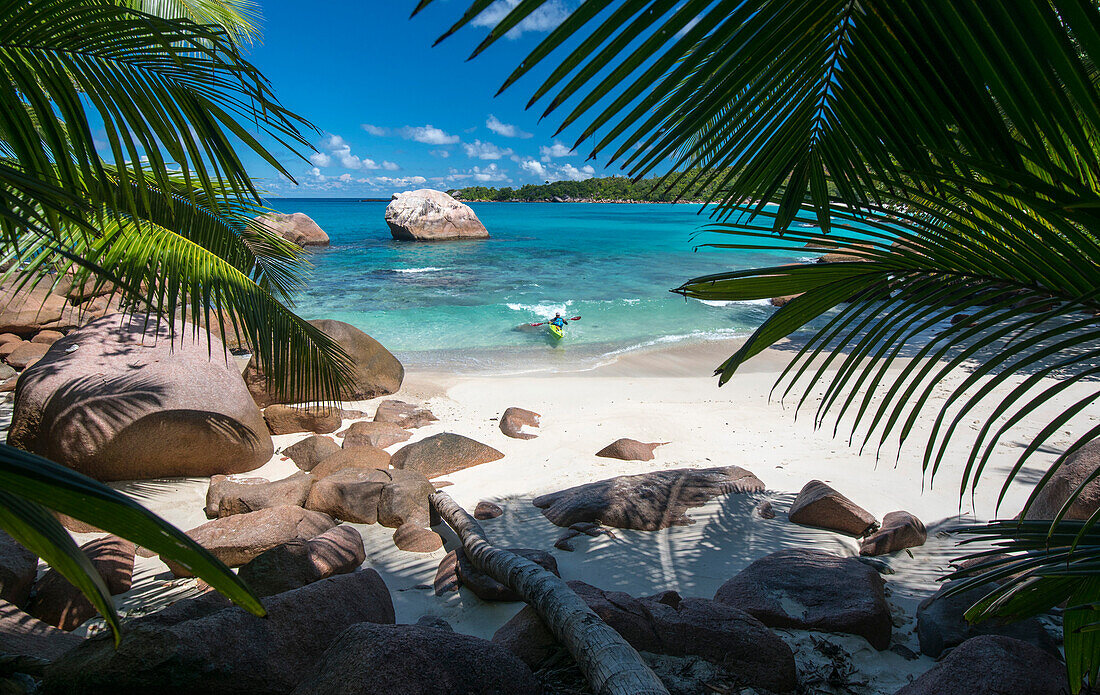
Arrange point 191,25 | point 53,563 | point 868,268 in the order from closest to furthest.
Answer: point 53,563, point 868,268, point 191,25

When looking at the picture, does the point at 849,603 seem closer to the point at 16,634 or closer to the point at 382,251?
the point at 16,634

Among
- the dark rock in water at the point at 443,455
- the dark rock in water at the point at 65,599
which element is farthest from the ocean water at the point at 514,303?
the dark rock in water at the point at 65,599

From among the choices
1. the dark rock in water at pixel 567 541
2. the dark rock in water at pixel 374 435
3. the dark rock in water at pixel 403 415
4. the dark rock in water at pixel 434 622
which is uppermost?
the dark rock in water at pixel 403 415

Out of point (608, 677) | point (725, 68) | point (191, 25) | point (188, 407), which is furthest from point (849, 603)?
point (188, 407)

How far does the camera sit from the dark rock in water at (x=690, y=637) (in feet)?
8.86

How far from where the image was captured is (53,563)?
69 cm

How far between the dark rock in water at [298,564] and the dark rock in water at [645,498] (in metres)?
1.79

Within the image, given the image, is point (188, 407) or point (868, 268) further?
point (188, 407)

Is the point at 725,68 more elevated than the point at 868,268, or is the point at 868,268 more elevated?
the point at 725,68

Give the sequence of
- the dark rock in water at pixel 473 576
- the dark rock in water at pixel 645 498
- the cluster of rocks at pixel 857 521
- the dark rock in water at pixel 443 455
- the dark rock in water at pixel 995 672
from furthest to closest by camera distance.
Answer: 1. the dark rock in water at pixel 443 455
2. the dark rock in water at pixel 645 498
3. the cluster of rocks at pixel 857 521
4. the dark rock in water at pixel 473 576
5. the dark rock in water at pixel 995 672

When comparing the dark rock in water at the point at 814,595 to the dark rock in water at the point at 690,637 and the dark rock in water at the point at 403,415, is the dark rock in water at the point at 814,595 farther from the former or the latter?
the dark rock in water at the point at 403,415

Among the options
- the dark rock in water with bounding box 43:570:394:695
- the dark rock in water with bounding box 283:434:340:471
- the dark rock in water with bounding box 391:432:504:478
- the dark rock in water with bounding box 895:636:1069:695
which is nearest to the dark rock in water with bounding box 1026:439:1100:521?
the dark rock in water with bounding box 895:636:1069:695

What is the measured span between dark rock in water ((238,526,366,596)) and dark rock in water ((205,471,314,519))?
1.10 metres

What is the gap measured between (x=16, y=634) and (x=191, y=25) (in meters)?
2.81
